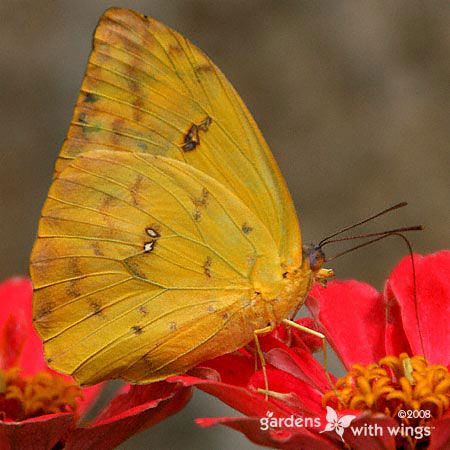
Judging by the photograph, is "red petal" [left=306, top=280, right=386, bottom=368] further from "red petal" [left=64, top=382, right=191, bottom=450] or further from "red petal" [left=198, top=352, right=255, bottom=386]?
"red petal" [left=64, top=382, right=191, bottom=450]

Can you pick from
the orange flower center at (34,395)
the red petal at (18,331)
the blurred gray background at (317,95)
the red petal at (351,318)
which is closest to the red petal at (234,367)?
the red petal at (351,318)

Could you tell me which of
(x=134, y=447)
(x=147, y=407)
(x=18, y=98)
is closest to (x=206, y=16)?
(x=18, y=98)

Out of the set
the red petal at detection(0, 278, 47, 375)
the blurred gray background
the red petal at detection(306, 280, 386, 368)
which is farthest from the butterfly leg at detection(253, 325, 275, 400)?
the blurred gray background

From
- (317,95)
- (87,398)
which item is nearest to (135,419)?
(87,398)

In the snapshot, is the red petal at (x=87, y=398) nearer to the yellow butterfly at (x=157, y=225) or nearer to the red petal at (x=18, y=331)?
the red petal at (x=18, y=331)

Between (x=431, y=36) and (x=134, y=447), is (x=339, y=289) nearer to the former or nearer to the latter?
(x=134, y=447)

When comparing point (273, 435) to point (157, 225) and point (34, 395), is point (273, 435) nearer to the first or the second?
point (157, 225)
